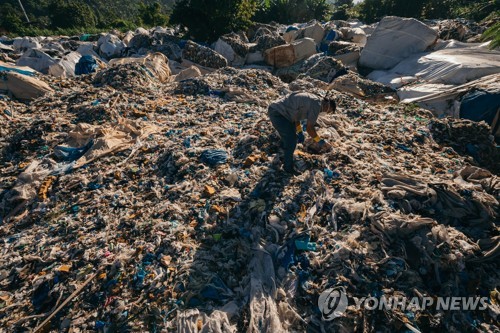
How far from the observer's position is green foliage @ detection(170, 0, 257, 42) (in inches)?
468

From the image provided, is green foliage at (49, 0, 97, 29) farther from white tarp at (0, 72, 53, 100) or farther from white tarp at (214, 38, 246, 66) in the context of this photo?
white tarp at (0, 72, 53, 100)

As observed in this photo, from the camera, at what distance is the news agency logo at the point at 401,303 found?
228 cm

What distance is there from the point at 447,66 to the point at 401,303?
253 inches

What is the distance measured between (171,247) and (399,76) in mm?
7458

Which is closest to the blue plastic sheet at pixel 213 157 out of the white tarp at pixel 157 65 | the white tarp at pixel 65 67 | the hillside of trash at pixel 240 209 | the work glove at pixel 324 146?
the hillside of trash at pixel 240 209

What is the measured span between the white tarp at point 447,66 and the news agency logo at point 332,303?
6.09 m

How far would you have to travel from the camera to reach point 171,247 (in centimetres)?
287

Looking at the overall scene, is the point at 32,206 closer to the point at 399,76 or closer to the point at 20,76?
the point at 20,76

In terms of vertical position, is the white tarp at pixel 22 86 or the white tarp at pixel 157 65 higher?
the white tarp at pixel 157 65

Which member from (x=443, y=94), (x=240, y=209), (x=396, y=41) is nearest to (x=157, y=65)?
(x=240, y=209)

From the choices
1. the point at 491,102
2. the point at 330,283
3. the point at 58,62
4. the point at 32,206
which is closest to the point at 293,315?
the point at 330,283

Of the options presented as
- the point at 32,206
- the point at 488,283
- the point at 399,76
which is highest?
the point at 399,76

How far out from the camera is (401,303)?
2287mm

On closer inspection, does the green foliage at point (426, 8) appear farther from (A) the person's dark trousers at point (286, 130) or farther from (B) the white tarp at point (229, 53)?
(A) the person's dark trousers at point (286, 130)
